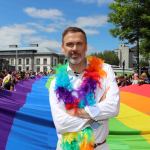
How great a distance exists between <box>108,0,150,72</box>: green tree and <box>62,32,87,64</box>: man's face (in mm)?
22155

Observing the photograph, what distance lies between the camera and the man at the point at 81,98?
112 inches

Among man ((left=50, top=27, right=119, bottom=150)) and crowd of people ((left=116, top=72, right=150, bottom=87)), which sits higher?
man ((left=50, top=27, right=119, bottom=150))

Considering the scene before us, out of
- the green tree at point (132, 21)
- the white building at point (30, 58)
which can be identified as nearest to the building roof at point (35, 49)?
the white building at point (30, 58)

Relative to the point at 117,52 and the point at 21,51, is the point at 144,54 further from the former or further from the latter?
the point at 21,51

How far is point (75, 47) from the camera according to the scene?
298 centimetres

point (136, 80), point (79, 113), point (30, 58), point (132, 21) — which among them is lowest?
point (136, 80)

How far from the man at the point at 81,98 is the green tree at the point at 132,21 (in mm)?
22135

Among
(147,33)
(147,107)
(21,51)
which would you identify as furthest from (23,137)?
(21,51)

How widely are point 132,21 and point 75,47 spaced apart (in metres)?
23.1

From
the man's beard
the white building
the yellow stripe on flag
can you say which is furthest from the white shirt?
the white building

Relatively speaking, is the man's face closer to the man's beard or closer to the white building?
the man's beard

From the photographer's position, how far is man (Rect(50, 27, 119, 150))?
112 inches

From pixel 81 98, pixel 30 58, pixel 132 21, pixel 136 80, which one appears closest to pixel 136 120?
pixel 81 98

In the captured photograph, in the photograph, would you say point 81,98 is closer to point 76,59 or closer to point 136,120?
point 76,59
